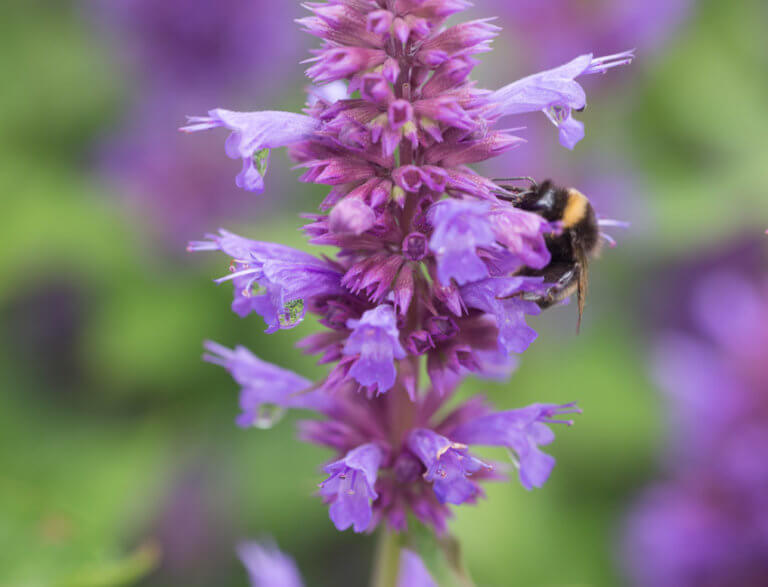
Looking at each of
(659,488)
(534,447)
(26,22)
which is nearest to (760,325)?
(659,488)

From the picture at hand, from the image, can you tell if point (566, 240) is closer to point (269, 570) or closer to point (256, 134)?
point (256, 134)

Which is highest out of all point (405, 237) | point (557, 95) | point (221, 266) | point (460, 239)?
point (557, 95)

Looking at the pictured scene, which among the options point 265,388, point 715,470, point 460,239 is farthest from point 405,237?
point 715,470

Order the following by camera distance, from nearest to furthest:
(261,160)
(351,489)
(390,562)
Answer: (351,489), (261,160), (390,562)

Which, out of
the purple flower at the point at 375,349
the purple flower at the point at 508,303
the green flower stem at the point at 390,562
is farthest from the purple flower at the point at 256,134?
the green flower stem at the point at 390,562

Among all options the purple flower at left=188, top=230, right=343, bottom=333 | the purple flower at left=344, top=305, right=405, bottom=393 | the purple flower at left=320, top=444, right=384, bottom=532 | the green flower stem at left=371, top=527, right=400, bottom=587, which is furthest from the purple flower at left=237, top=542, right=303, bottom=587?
the purple flower at left=344, top=305, right=405, bottom=393

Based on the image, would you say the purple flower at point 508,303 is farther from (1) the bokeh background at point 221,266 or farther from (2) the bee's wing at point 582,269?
(1) the bokeh background at point 221,266

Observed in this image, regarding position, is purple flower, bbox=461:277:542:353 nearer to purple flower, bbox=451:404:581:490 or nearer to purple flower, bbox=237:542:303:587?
purple flower, bbox=451:404:581:490
